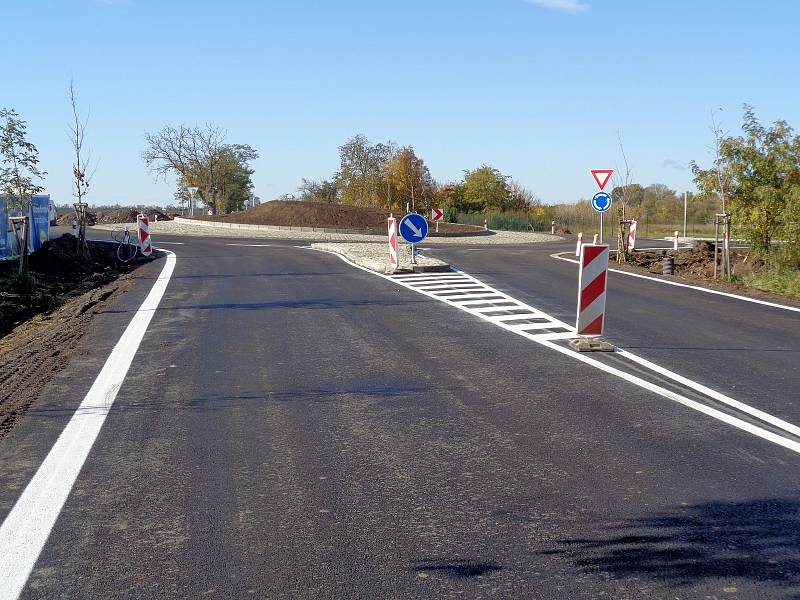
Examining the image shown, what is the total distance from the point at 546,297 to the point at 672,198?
8474 cm

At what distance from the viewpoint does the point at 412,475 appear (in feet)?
17.2

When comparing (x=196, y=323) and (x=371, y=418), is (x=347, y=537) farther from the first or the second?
(x=196, y=323)

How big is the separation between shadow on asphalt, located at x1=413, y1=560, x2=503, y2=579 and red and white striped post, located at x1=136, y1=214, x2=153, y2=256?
24.0m

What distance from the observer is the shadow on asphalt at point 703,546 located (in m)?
3.84

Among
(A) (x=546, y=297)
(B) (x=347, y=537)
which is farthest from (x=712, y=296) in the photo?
(B) (x=347, y=537)

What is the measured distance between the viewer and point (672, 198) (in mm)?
94250

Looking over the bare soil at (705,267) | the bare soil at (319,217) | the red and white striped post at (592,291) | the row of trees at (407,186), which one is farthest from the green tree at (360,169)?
the red and white striped post at (592,291)

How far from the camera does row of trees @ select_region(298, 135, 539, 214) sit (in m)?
73.5

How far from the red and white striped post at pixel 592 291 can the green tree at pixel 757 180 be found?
1298cm

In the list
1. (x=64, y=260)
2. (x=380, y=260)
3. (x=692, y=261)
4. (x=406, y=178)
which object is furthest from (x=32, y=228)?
(x=406, y=178)

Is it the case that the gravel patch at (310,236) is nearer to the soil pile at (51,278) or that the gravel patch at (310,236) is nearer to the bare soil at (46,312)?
the soil pile at (51,278)

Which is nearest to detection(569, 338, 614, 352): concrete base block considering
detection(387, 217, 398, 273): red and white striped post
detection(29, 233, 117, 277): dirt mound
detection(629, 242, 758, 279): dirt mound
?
detection(387, 217, 398, 273): red and white striped post

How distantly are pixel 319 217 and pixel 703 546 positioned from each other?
172 ft

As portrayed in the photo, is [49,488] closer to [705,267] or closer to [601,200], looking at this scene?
[601,200]
